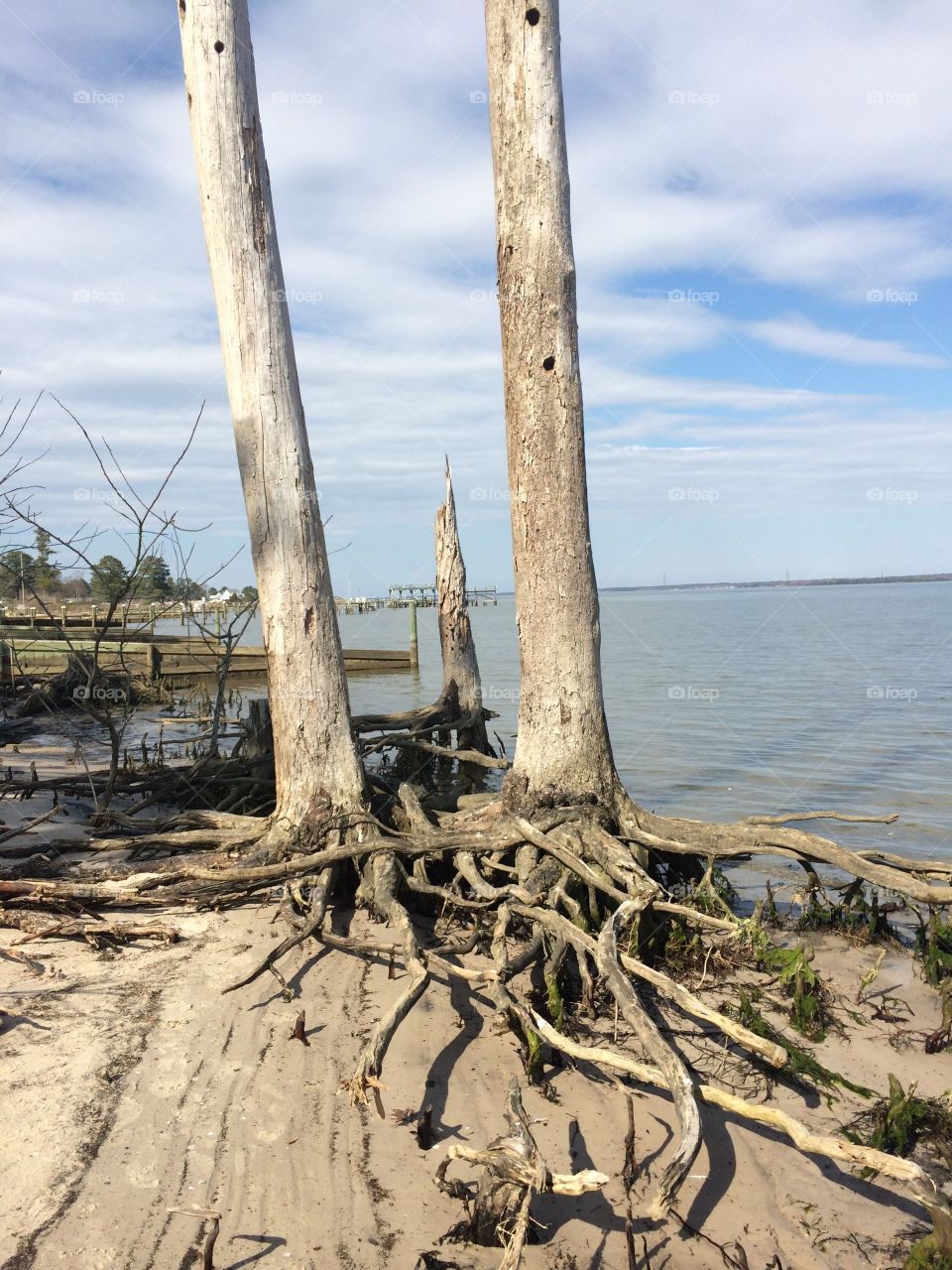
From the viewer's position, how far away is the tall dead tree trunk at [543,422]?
5.29 metres

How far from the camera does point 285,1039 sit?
3.88 metres

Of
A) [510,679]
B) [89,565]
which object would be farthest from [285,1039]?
[510,679]

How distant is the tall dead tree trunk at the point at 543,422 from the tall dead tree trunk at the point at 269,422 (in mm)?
1172

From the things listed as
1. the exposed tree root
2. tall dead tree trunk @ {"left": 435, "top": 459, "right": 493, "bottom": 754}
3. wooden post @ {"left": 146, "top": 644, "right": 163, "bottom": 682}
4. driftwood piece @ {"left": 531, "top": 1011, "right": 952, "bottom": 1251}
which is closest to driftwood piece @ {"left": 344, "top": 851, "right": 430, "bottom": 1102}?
the exposed tree root

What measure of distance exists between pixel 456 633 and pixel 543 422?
5710mm

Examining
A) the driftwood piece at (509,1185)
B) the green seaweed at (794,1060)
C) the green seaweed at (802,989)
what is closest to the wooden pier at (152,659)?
→ the green seaweed at (802,989)

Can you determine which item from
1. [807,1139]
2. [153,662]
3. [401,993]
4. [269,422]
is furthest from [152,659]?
[807,1139]

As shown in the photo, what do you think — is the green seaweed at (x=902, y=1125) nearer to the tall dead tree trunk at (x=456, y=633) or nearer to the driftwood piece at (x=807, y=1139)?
the driftwood piece at (x=807, y=1139)

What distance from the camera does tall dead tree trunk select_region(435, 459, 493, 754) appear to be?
10.6m

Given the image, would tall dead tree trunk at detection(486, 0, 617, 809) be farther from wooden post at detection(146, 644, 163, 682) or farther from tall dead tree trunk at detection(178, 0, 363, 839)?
wooden post at detection(146, 644, 163, 682)

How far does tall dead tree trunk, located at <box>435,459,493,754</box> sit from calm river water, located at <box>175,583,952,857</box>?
30.8 inches

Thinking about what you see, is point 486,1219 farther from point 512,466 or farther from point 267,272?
point 267,272

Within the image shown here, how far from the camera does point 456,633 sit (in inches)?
429

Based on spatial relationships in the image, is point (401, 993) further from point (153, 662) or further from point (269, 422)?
point (153, 662)
